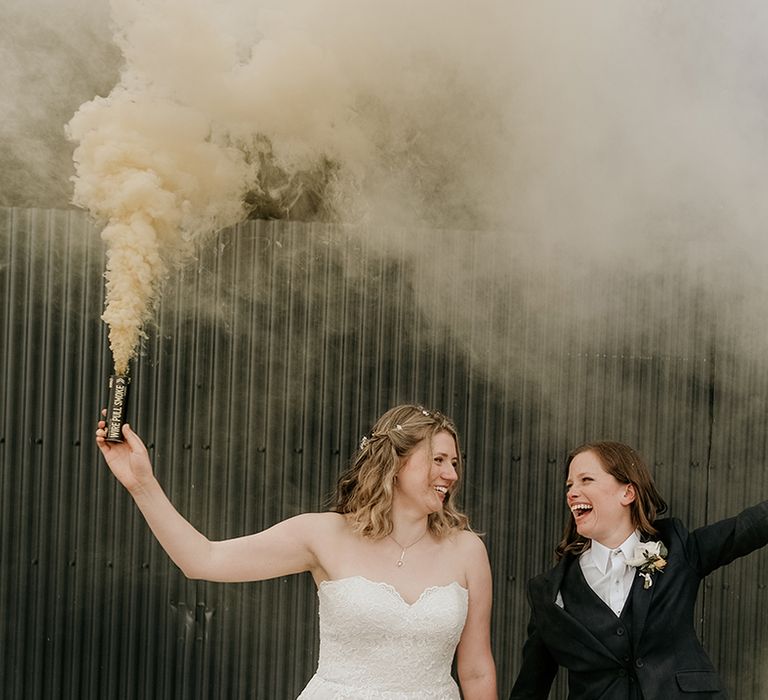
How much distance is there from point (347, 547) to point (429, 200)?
1.94 metres

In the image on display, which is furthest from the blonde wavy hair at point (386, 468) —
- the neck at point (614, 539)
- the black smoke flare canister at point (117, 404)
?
the black smoke flare canister at point (117, 404)

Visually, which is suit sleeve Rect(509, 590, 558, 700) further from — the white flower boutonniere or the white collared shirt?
the white flower boutonniere

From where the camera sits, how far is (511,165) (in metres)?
4.47

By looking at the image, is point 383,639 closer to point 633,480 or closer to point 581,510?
point 581,510

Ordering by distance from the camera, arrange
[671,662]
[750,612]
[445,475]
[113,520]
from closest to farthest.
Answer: [671,662], [445,475], [113,520], [750,612]

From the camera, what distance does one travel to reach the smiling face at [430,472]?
3.13 m

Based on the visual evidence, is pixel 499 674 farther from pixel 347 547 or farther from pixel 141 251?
pixel 141 251

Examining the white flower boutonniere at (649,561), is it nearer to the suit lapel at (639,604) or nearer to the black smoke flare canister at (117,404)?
the suit lapel at (639,604)

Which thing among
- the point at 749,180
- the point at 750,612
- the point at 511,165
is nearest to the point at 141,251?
the point at 511,165

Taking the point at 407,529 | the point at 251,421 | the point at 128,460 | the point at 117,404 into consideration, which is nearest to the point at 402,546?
the point at 407,529

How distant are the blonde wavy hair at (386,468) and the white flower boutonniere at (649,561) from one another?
1.97 ft

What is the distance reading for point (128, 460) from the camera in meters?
2.81

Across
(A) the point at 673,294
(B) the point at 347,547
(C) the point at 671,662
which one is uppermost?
(A) the point at 673,294

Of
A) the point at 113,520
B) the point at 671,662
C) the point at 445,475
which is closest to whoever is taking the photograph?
the point at 671,662
